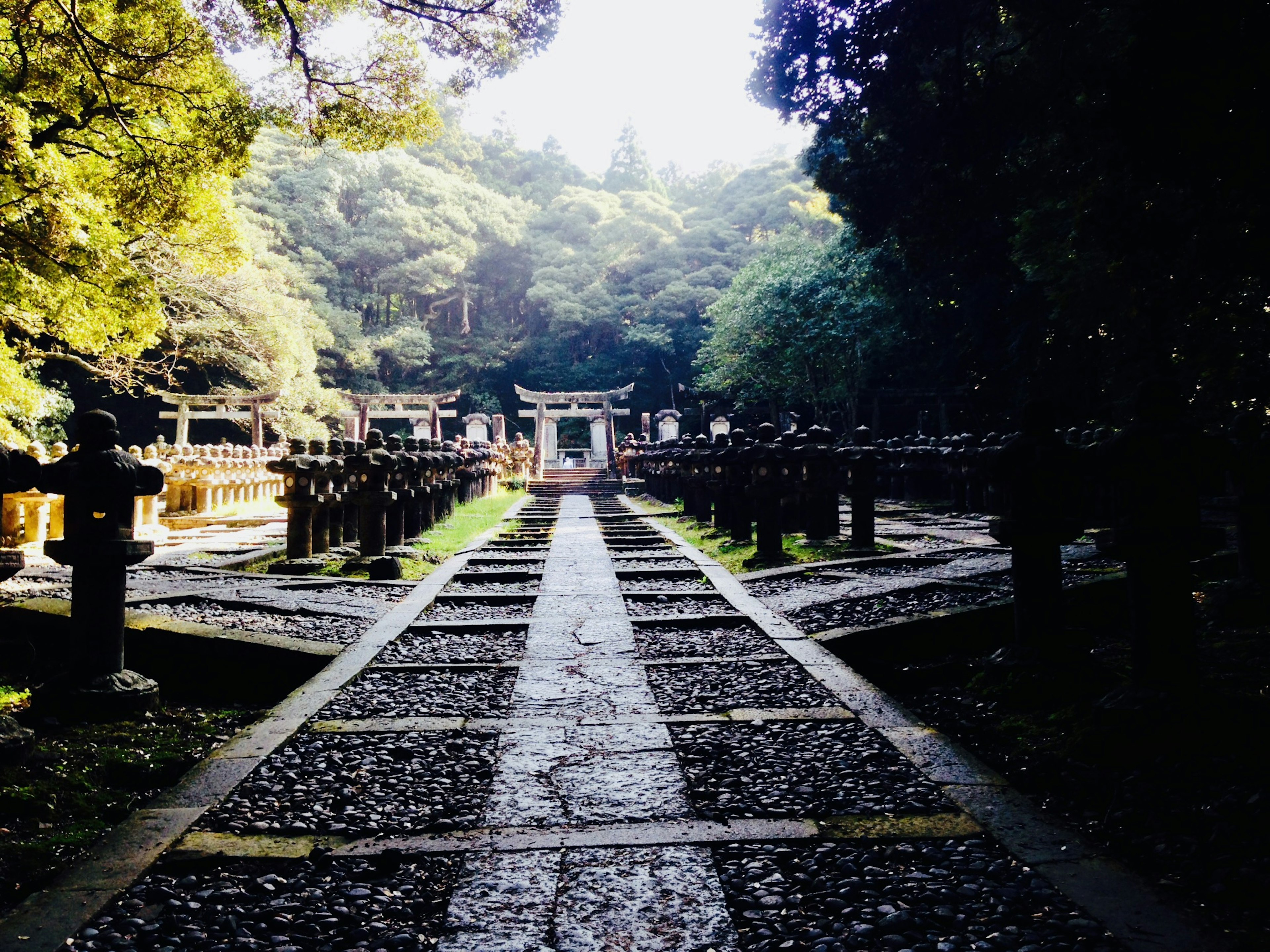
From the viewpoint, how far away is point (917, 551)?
28.1 ft

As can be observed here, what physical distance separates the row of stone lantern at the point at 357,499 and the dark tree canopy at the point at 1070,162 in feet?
22.1

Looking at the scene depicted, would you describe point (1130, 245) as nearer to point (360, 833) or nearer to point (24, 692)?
point (360, 833)

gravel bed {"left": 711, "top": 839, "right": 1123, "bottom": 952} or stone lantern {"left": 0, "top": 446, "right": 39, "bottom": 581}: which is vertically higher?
stone lantern {"left": 0, "top": 446, "right": 39, "bottom": 581}

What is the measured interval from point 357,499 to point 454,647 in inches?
168

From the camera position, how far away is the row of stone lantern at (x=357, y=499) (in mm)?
8266

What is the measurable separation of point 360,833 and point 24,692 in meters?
3.17

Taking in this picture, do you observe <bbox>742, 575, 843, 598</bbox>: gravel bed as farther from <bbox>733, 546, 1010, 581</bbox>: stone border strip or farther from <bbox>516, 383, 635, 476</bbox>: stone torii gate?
<bbox>516, 383, 635, 476</bbox>: stone torii gate

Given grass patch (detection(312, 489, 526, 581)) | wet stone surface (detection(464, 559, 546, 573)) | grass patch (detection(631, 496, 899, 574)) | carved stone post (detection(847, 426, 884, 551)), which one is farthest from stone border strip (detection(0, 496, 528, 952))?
carved stone post (detection(847, 426, 884, 551))

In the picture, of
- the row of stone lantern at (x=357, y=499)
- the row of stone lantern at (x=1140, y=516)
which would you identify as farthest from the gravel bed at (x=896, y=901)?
the row of stone lantern at (x=357, y=499)

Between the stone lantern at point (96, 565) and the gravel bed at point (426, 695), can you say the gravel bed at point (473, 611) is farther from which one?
the stone lantern at point (96, 565)

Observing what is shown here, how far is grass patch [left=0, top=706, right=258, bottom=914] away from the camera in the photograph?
2.36m

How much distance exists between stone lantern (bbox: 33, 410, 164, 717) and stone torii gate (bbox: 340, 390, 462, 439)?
30.8 meters

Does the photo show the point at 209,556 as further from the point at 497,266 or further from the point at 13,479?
the point at 497,266

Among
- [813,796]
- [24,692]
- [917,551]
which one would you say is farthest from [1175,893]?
[917,551]
